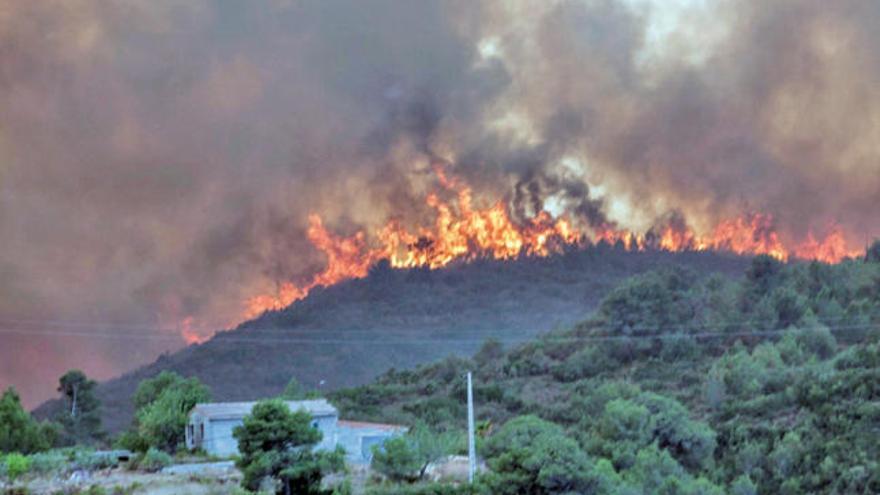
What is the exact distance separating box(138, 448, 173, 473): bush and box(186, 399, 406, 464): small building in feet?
9.14

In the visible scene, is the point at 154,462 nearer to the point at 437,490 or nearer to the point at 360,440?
the point at 360,440

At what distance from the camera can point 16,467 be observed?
2989 cm

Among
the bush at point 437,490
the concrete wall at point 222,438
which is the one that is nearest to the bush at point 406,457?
the bush at point 437,490

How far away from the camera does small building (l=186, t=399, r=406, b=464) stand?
1431 inches

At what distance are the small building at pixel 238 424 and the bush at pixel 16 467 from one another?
23.0 ft

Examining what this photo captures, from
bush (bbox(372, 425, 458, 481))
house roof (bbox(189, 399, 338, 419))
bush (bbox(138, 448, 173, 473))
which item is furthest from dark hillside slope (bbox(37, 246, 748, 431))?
bush (bbox(372, 425, 458, 481))

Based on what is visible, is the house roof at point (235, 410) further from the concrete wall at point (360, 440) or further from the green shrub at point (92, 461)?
the green shrub at point (92, 461)

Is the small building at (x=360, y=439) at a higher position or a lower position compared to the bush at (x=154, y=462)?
higher

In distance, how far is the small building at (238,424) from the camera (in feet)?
119

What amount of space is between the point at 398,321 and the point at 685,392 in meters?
26.0

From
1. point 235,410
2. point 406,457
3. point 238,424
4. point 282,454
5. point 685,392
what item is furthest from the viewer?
point 685,392

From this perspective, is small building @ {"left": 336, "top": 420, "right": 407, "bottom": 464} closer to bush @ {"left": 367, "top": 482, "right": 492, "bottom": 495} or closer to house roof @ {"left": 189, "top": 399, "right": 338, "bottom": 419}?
house roof @ {"left": 189, "top": 399, "right": 338, "bottom": 419}

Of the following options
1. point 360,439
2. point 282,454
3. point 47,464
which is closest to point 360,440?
point 360,439

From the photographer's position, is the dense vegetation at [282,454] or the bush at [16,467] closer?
the dense vegetation at [282,454]
